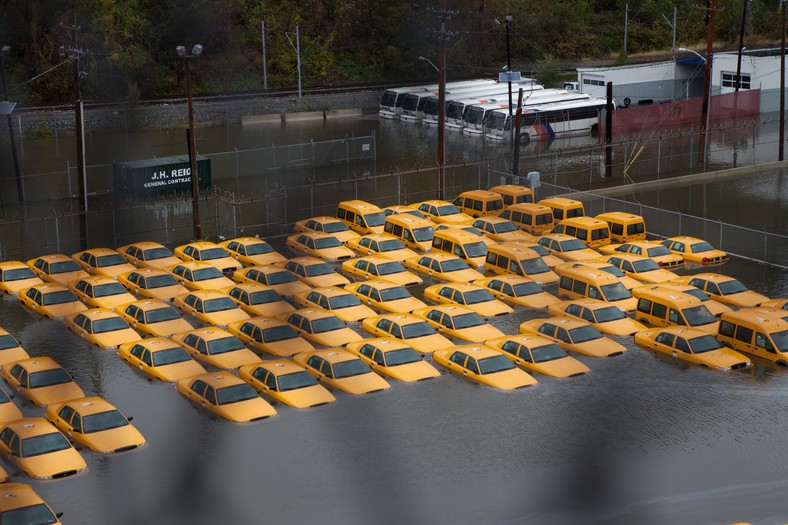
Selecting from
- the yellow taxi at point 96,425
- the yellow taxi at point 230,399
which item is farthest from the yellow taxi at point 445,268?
the yellow taxi at point 96,425

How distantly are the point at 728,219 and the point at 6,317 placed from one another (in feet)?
44.4

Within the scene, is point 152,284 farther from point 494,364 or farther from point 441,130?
point 441,130

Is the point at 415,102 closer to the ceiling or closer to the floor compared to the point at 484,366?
closer to the ceiling

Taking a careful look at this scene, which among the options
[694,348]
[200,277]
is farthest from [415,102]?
[694,348]

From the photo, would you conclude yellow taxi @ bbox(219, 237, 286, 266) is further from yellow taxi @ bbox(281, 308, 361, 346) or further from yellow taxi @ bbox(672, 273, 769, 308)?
A: yellow taxi @ bbox(672, 273, 769, 308)

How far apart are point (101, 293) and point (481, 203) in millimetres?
8730

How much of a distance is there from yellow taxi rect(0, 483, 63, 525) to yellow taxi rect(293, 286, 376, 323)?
25.8ft

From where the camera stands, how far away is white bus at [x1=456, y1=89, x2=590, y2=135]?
105ft

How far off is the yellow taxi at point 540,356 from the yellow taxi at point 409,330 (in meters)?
0.82

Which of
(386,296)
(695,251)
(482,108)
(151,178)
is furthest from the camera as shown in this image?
(482,108)

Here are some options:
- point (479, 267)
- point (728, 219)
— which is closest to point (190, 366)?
point (479, 267)

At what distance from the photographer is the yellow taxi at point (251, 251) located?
61.0ft

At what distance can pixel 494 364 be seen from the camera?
→ 12945 millimetres

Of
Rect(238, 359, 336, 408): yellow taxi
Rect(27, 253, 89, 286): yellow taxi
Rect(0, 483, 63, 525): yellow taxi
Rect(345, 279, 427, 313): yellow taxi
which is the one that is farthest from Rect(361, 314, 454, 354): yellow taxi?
Rect(0, 483, 63, 525): yellow taxi
